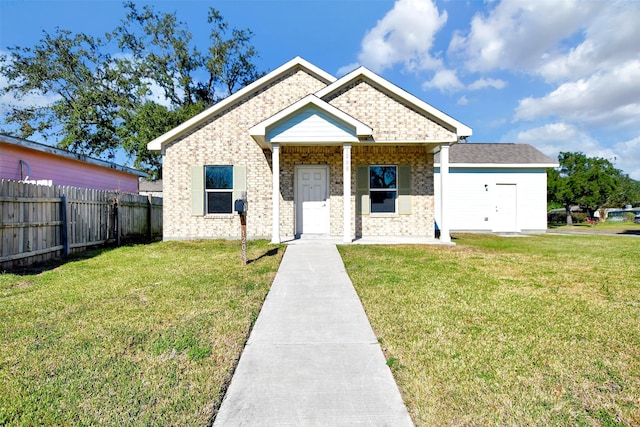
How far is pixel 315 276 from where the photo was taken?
20.3 feet

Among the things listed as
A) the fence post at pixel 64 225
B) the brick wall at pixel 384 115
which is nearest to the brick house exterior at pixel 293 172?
the brick wall at pixel 384 115

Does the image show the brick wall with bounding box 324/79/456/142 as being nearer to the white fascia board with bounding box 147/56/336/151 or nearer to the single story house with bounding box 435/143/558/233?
the white fascia board with bounding box 147/56/336/151

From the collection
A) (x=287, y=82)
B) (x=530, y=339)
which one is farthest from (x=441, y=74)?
(x=530, y=339)

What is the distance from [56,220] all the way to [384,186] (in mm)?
9709

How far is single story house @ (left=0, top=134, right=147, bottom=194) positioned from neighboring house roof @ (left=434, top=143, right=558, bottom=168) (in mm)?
15157

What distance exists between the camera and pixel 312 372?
9.55ft

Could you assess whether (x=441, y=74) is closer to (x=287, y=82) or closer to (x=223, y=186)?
(x=287, y=82)

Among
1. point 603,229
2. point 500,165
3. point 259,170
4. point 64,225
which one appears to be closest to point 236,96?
point 259,170

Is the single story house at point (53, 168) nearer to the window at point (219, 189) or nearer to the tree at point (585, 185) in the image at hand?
the window at point (219, 189)

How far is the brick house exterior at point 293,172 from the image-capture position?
11.0 meters

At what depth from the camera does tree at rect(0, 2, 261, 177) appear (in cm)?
2195

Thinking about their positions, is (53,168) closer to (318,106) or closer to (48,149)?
(48,149)

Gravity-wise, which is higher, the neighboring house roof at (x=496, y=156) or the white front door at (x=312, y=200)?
the neighboring house roof at (x=496, y=156)

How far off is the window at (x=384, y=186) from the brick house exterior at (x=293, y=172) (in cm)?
4
